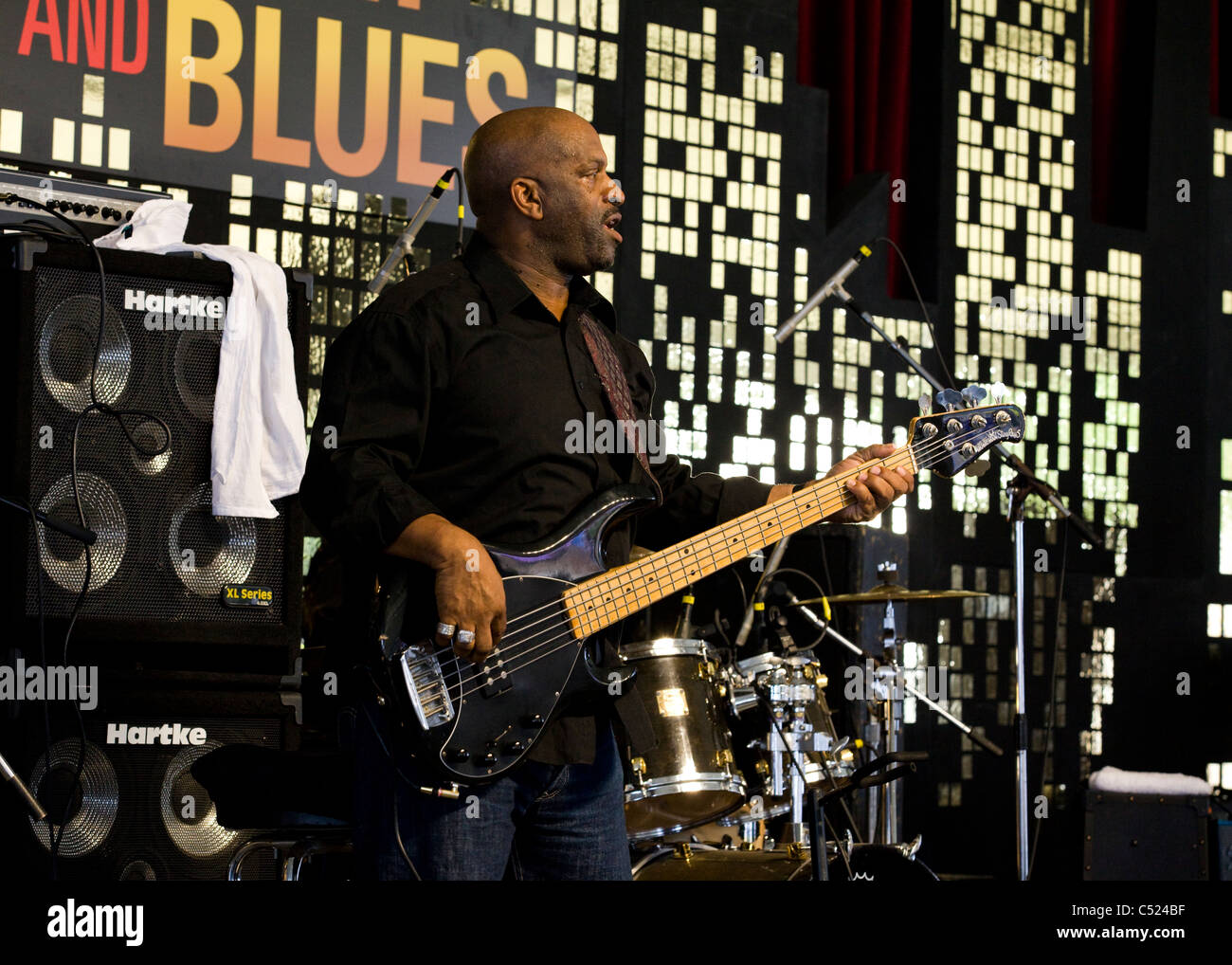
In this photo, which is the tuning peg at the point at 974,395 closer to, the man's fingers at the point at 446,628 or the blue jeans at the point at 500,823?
the blue jeans at the point at 500,823

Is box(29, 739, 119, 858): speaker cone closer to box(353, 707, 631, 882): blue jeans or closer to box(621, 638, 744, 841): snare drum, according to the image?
box(353, 707, 631, 882): blue jeans

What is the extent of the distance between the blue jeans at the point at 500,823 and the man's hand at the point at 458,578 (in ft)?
0.68

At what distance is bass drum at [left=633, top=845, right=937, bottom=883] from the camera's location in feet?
12.9

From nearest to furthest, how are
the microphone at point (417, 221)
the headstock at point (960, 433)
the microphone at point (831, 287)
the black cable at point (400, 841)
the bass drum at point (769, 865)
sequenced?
the black cable at point (400, 841) < the headstock at point (960, 433) < the bass drum at point (769, 865) < the microphone at point (417, 221) < the microphone at point (831, 287)

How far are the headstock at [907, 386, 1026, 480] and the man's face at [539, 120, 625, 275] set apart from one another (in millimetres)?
734

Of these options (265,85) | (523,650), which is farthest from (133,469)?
(265,85)

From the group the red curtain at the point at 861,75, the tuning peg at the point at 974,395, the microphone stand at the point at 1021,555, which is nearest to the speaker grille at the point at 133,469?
the tuning peg at the point at 974,395

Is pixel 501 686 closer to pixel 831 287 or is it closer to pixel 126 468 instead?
pixel 126 468

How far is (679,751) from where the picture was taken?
401 cm

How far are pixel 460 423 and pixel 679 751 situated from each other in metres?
2.13

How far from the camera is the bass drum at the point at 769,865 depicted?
3930 millimetres

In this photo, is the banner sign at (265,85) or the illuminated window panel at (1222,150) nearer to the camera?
the banner sign at (265,85)

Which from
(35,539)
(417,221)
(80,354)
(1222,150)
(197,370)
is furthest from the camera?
(1222,150)

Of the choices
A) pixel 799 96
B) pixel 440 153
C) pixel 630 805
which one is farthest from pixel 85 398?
pixel 799 96
